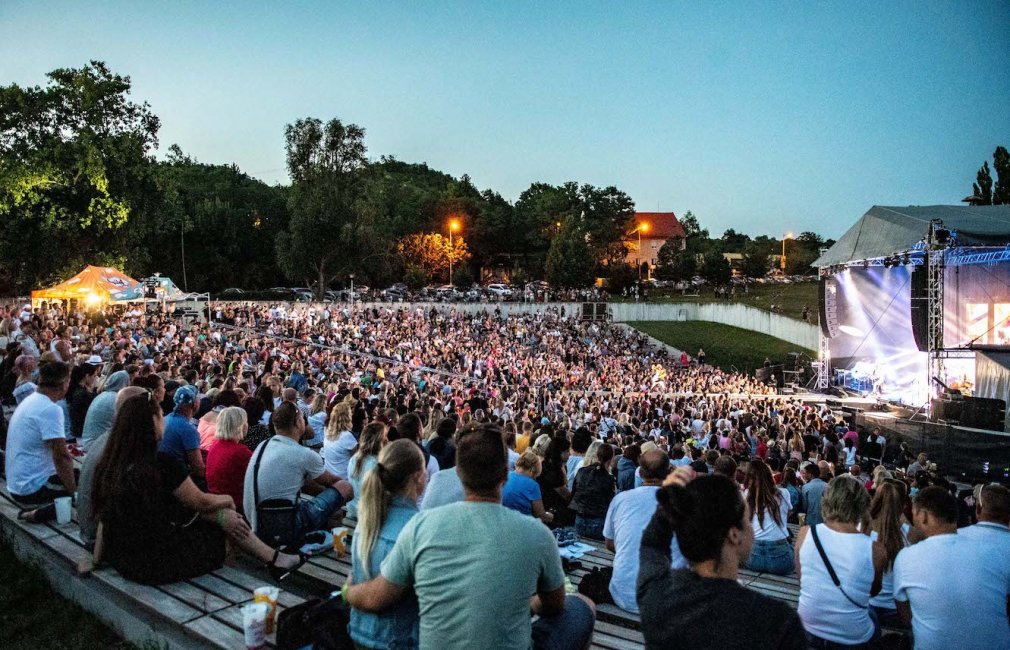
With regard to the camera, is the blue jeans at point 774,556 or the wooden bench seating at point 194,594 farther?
the blue jeans at point 774,556

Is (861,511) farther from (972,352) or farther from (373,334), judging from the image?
(373,334)

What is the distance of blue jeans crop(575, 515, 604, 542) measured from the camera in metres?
5.37

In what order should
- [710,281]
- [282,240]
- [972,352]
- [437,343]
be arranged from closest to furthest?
[972,352] → [437,343] → [282,240] → [710,281]

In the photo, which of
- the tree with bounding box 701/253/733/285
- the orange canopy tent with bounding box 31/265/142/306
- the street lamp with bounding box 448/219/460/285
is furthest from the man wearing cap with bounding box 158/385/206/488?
the tree with bounding box 701/253/733/285

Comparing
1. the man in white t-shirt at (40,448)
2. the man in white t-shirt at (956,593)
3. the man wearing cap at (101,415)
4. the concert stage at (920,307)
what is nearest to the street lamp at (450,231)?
the concert stage at (920,307)

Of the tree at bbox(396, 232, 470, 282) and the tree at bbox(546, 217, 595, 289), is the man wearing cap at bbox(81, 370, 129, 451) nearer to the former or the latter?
the tree at bbox(396, 232, 470, 282)

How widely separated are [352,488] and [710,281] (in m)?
57.3

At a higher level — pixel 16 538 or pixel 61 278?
pixel 61 278

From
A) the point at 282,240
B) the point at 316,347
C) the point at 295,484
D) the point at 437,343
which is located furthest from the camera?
the point at 282,240

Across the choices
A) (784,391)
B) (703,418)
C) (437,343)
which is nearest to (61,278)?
(437,343)

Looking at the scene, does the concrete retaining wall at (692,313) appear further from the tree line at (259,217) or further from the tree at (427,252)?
the tree at (427,252)

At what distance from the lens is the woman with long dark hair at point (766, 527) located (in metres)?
4.73

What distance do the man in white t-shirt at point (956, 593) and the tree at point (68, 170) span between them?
2513 centimetres

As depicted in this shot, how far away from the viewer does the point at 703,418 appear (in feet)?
49.1
